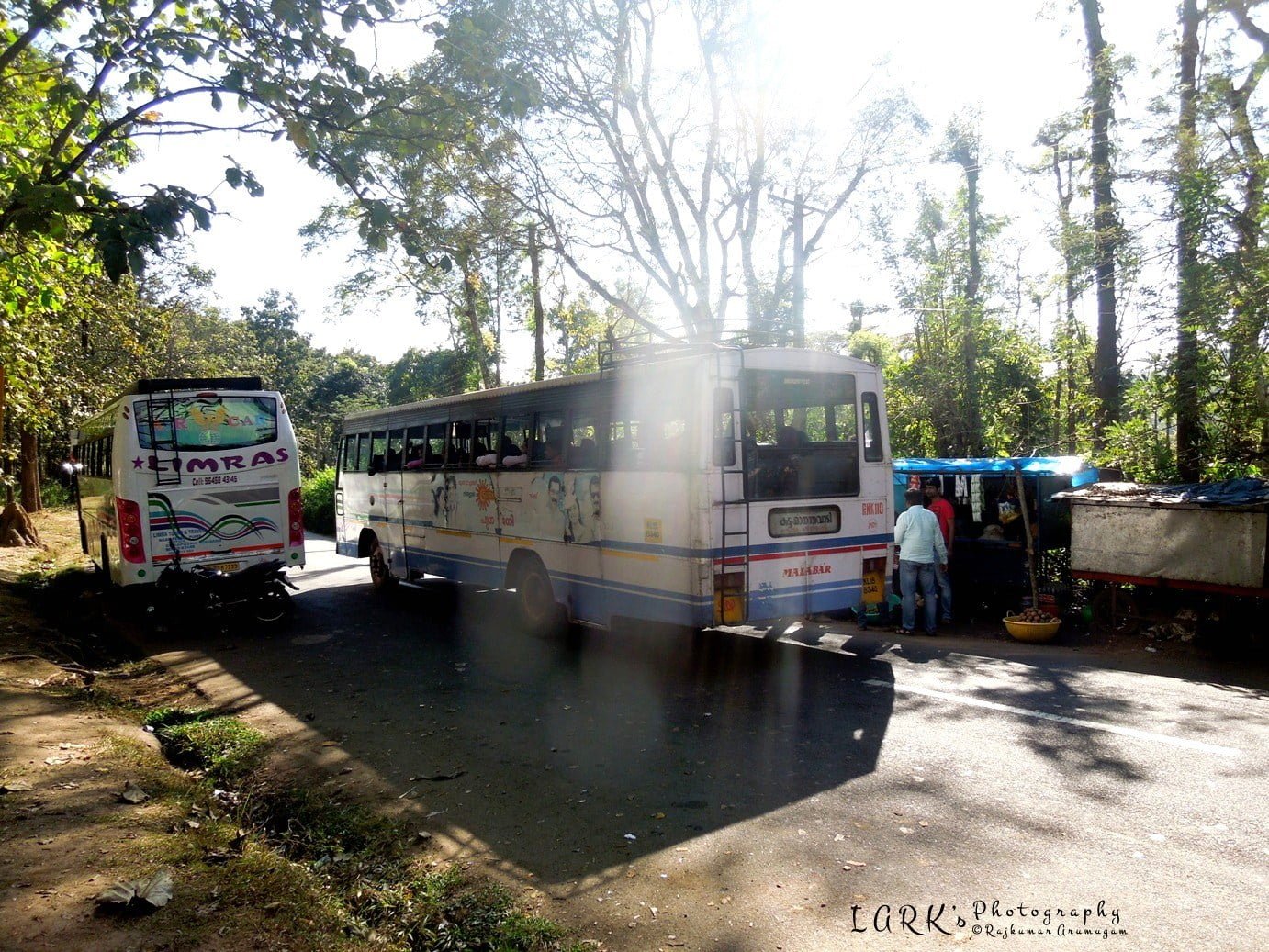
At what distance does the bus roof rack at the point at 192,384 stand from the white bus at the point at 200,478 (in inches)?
0.5

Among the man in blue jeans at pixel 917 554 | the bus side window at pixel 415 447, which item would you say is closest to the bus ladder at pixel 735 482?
the man in blue jeans at pixel 917 554

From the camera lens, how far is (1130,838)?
14.5 feet

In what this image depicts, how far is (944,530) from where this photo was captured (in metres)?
11.2

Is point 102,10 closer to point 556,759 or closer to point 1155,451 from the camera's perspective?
point 556,759

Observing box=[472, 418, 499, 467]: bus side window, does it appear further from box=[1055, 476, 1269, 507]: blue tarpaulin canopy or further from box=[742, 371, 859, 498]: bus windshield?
box=[1055, 476, 1269, 507]: blue tarpaulin canopy

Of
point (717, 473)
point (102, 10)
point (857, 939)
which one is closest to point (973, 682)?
point (717, 473)

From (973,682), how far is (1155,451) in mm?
6928

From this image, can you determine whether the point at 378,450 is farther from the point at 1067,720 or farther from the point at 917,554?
the point at 1067,720

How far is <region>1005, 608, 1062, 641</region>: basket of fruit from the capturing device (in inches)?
381

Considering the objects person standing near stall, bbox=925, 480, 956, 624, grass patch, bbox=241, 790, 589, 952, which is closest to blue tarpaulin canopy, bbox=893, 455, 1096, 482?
person standing near stall, bbox=925, 480, 956, 624

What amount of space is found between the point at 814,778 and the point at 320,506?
24151 millimetres

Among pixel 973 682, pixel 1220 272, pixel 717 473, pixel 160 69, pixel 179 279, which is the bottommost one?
pixel 973 682

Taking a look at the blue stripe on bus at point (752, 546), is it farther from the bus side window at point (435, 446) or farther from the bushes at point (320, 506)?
the bushes at point (320, 506)

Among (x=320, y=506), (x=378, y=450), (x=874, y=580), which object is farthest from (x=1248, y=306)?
(x=320, y=506)
